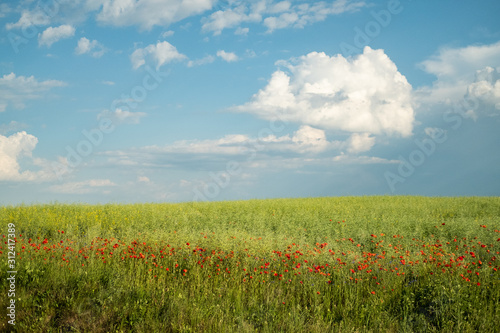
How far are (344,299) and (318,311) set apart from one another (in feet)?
4.46

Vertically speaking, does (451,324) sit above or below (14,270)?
below

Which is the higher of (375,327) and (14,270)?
(14,270)

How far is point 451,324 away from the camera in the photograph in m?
4.95

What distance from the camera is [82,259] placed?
7852 mm

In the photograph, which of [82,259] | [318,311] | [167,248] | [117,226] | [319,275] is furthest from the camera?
[117,226]

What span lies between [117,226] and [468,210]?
20.1 metres

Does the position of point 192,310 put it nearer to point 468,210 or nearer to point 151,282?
point 151,282

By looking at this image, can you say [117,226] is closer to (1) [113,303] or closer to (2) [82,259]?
(2) [82,259]

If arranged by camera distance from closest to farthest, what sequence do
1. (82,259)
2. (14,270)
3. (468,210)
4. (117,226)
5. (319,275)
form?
1. (14,270)
2. (319,275)
3. (82,259)
4. (117,226)
5. (468,210)

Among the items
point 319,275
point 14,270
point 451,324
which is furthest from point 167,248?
point 451,324

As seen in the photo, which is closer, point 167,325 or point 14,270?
point 167,325

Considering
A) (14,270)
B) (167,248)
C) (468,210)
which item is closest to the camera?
(14,270)

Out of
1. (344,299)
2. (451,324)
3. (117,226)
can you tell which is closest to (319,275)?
(344,299)

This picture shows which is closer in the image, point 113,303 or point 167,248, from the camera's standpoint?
point 113,303
